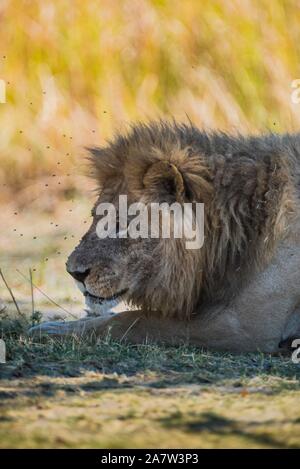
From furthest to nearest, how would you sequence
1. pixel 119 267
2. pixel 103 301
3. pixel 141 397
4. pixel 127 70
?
pixel 127 70, pixel 103 301, pixel 119 267, pixel 141 397

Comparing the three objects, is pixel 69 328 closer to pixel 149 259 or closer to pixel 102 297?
pixel 102 297

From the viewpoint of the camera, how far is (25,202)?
11211 millimetres

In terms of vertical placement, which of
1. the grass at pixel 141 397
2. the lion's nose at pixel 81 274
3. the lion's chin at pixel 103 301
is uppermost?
the lion's nose at pixel 81 274

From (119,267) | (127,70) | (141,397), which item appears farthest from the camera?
(127,70)

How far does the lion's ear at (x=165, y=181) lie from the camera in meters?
5.69

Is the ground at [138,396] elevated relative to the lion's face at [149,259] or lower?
lower

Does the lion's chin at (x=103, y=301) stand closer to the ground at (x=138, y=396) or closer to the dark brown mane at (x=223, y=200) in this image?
the dark brown mane at (x=223, y=200)

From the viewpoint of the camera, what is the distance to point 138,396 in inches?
168

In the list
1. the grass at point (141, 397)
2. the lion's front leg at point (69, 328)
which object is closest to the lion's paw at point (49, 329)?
the lion's front leg at point (69, 328)

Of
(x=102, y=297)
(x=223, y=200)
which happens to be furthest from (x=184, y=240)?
(x=102, y=297)

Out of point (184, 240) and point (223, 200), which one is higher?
point (223, 200)

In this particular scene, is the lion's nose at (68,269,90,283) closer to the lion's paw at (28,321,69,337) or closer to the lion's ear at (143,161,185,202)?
the lion's paw at (28,321,69,337)

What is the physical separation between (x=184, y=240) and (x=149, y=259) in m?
0.21

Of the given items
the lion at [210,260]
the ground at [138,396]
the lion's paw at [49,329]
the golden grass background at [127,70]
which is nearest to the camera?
the ground at [138,396]
